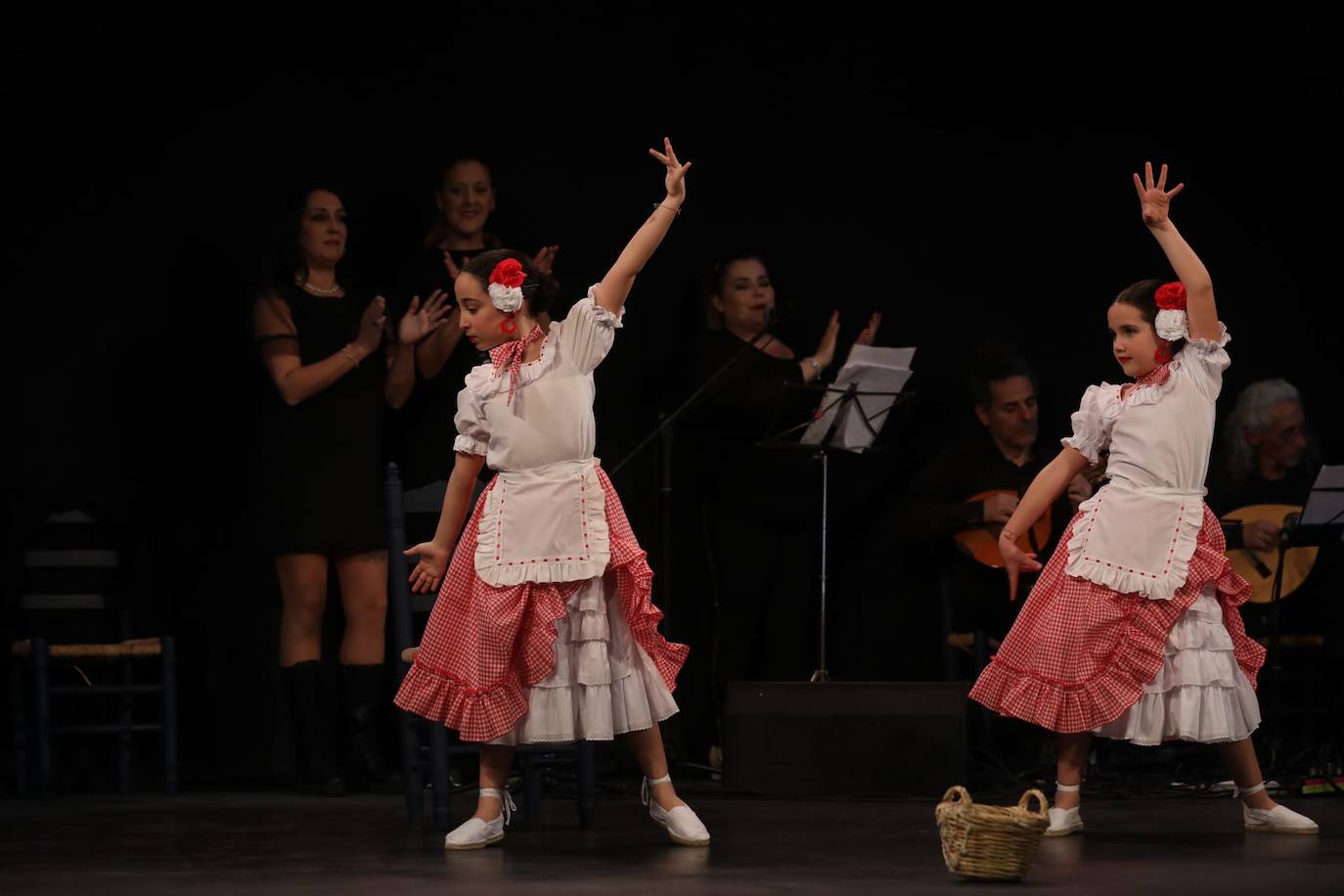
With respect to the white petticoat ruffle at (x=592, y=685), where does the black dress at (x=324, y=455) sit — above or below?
above

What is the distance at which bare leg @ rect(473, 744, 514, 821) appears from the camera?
4.27 meters

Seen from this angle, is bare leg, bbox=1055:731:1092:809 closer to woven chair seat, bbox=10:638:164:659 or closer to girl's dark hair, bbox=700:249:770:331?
girl's dark hair, bbox=700:249:770:331

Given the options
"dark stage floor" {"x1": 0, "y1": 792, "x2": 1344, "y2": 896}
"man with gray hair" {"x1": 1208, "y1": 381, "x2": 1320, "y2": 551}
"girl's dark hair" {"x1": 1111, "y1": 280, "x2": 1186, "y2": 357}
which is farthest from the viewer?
"man with gray hair" {"x1": 1208, "y1": 381, "x2": 1320, "y2": 551}

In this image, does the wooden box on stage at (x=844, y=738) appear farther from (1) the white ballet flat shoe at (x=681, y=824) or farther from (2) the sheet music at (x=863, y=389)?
(1) the white ballet flat shoe at (x=681, y=824)

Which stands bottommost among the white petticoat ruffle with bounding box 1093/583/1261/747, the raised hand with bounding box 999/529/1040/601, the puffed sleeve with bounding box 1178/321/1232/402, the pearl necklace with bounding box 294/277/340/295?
the white petticoat ruffle with bounding box 1093/583/1261/747

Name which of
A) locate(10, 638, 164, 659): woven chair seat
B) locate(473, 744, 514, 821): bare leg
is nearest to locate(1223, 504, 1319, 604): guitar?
locate(473, 744, 514, 821): bare leg

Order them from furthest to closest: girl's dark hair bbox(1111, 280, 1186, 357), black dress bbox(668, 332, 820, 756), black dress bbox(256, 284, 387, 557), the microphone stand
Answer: black dress bbox(668, 332, 820, 756) < the microphone stand < black dress bbox(256, 284, 387, 557) < girl's dark hair bbox(1111, 280, 1186, 357)

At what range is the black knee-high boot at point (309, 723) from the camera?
5.80 metres

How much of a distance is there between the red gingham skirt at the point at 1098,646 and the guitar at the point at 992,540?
1.70m

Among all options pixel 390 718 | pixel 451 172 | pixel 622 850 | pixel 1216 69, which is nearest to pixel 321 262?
pixel 451 172

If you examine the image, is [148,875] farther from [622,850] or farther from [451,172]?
[451,172]

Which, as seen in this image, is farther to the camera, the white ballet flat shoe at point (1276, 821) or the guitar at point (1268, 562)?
the guitar at point (1268, 562)

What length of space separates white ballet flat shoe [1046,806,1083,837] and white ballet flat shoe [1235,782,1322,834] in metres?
0.41

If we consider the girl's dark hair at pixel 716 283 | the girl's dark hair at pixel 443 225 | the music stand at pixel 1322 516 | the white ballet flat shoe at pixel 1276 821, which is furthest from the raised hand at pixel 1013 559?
the girl's dark hair at pixel 443 225
